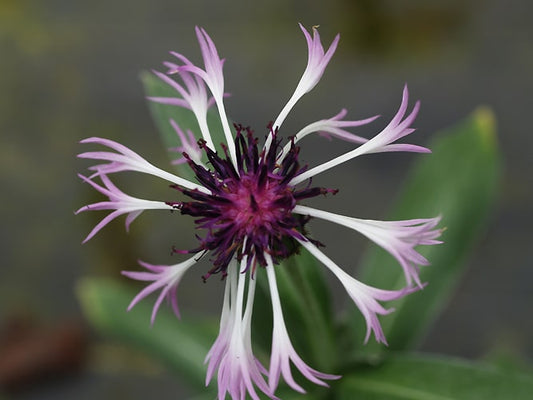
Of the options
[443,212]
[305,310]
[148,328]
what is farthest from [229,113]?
Result: [305,310]

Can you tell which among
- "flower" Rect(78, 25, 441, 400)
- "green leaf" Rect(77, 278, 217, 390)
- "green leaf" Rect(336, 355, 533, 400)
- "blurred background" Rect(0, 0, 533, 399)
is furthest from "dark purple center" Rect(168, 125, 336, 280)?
"blurred background" Rect(0, 0, 533, 399)

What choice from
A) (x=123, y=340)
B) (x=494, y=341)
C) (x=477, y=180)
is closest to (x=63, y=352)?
(x=123, y=340)

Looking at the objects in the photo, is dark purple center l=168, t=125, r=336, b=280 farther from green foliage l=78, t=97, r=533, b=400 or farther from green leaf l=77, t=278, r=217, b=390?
green leaf l=77, t=278, r=217, b=390

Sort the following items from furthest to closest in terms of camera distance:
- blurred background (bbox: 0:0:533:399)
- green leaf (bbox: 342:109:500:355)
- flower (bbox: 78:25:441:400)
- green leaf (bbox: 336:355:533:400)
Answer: blurred background (bbox: 0:0:533:399), green leaf (bbox: 342:109:500:355), green leaf (bbox: 336:355:533:400), flower (bbox: 78:25:441:400)

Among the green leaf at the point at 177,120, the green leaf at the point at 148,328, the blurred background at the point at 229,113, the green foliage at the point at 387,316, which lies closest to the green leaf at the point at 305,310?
the green foliage at the point at 387,316

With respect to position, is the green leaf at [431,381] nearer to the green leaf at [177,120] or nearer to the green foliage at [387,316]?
the green foliage at [387,316]

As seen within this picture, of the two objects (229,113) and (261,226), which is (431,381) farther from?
(229,113)
